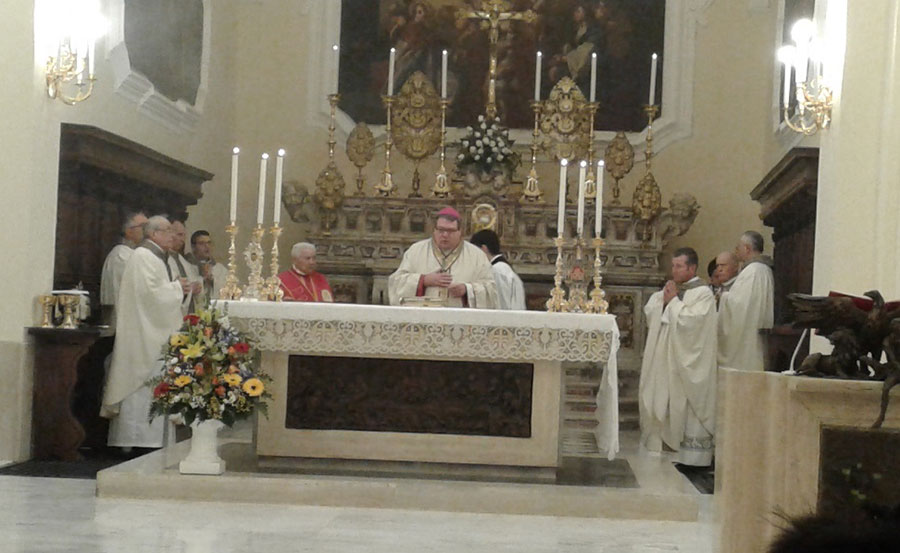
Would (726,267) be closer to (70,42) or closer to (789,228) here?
(789,228)

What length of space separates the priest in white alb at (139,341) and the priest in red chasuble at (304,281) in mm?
1049

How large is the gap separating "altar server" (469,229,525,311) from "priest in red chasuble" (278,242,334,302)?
1.35 metres

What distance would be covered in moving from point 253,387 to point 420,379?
1.19m

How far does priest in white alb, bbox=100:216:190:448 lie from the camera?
9.72 metres

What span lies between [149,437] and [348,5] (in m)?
7.24

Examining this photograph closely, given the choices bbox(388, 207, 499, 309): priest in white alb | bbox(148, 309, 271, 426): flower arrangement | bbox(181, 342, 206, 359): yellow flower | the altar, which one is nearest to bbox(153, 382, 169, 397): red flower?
bbox(148, 309, 271, 426): flower arrangement

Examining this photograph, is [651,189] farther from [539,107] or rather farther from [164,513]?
[164,513]

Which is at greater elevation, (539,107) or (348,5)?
(348,5)

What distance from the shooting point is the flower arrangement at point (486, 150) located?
13805 mm

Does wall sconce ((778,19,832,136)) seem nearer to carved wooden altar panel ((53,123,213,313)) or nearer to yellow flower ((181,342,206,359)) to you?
yellow flower ((181,342,206,359))

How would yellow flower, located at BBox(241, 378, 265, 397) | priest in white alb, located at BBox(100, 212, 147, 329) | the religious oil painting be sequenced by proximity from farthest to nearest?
1. the religious oil painting
2. priest in white alb, located at BBox(100, 212, 147, 329)
3. yellow flower, located at BBox(241, 378, 265, 397)

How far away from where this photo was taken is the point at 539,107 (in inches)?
536

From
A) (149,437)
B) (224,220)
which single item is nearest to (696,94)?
(224,220)

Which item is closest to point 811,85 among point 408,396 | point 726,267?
point 726,267
